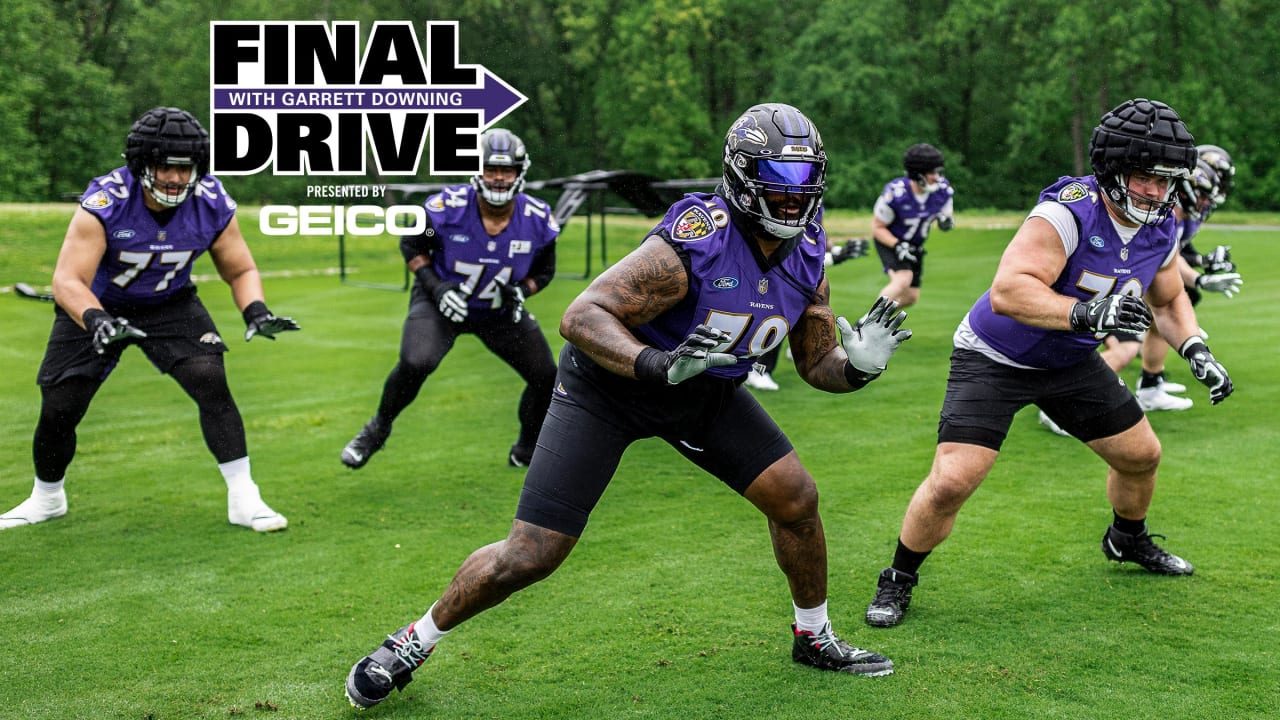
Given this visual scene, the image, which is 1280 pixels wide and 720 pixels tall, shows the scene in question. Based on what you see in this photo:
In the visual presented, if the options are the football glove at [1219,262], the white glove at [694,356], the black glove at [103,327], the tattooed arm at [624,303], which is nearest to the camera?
the white glove at [694,356]

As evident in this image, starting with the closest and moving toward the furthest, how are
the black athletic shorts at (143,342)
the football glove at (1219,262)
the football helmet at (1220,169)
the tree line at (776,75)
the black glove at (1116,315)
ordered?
the black glove at (1116,315) < the black athletic shorts at (143,342) < the football glove at (1219,262) < the football helmet at (1220,169) < the tree line at (776,75)

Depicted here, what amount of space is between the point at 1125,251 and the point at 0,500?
6.81 metres

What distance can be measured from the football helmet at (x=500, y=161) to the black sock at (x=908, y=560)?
3.59 m

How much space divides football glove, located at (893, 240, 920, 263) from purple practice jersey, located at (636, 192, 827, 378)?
340 inches

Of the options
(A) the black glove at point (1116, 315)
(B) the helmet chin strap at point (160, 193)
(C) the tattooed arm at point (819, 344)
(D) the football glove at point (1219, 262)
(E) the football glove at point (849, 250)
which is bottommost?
(E) the football glove at point (849, 250)

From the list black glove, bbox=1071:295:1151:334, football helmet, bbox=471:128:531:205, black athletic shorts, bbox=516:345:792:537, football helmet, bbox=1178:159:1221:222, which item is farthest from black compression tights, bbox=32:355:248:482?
football helmet, bbox=1178:159:1221:222

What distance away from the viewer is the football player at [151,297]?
21.4 feet

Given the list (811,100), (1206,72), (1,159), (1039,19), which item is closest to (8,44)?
(1,159)

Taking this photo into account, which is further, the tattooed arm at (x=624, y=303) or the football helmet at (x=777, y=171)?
the football helmet at (x=777, y=171)

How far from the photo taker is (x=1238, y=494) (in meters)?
7.45

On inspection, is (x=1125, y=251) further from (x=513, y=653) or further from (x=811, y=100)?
(x=811, y=100)

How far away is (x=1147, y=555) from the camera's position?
19.6 feet

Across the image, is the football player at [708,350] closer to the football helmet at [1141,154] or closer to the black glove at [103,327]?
the football helmet at [1141,154]

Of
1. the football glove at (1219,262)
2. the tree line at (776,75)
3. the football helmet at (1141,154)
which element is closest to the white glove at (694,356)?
the football helmet at (1141,154)
